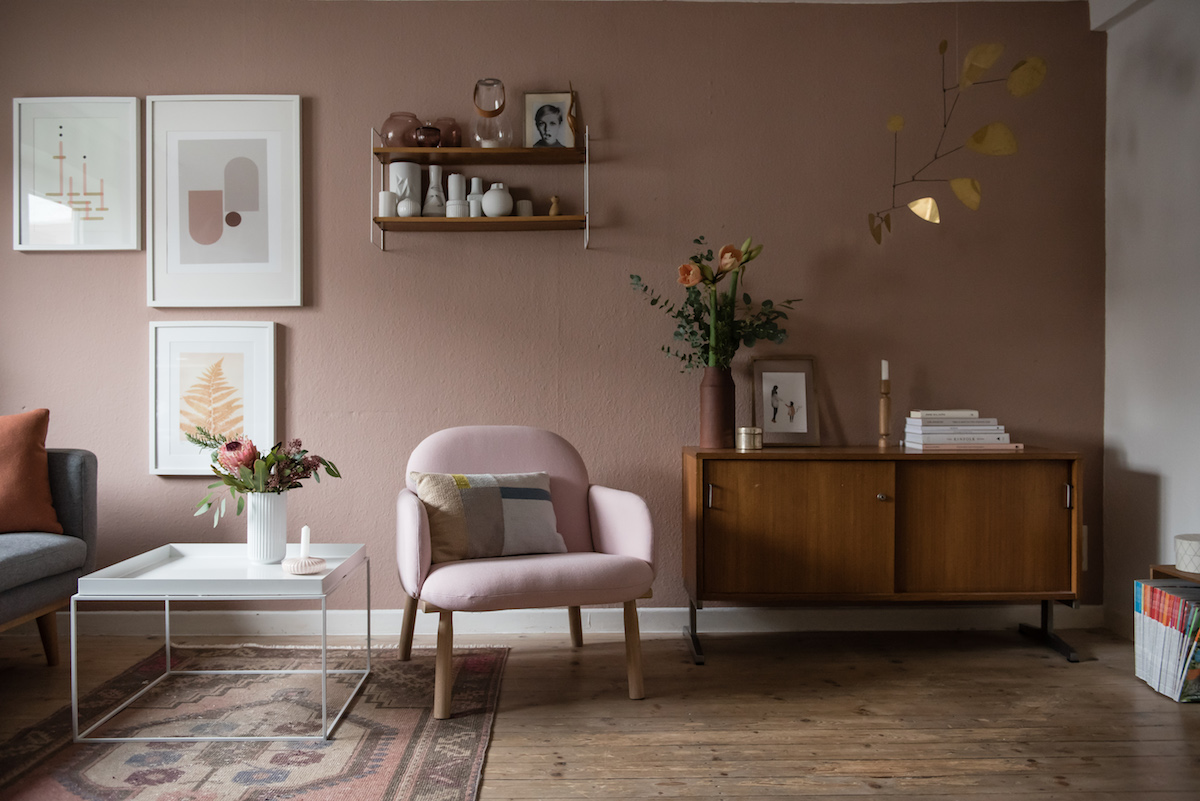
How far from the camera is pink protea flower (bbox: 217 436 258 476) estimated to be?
2217mm

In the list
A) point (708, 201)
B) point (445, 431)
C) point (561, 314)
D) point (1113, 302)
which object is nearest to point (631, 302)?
point (561, 314)

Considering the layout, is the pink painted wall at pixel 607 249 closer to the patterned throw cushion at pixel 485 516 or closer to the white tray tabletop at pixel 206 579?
the patterned throw cushion at pixel 485 516

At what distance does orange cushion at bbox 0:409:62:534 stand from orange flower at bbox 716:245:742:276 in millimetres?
2383

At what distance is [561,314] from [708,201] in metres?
0.72

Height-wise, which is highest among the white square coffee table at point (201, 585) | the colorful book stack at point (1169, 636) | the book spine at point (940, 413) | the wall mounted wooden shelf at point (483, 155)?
the wall mounted wooden shelf at point (483, 155)

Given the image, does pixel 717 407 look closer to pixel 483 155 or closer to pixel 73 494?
pixel 483 155

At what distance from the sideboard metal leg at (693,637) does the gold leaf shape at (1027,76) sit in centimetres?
211

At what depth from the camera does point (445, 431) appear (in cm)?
271

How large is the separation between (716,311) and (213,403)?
1.94 m

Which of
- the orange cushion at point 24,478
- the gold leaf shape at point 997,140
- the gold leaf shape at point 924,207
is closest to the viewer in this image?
the orange cushion at point 24,478

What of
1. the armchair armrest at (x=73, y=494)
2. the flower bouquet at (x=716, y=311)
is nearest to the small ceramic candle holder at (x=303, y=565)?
the armchair armrest at (x=73, y=494)

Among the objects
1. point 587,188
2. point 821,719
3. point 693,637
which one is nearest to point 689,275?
point 587,188

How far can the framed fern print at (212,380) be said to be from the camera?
117 inches

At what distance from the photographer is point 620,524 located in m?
2.47
